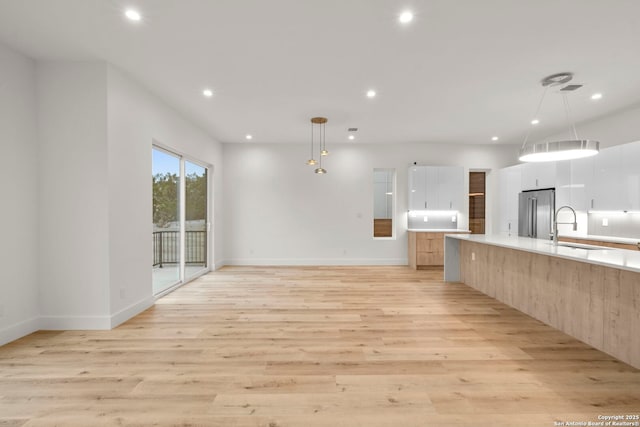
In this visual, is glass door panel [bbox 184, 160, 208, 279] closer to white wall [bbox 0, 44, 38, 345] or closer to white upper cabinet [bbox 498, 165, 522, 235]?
white wall [bbox 0, 44, 38, 345]

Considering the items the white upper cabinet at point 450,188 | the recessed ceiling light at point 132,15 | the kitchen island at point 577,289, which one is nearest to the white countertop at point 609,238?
the kitchen island at point 577,289

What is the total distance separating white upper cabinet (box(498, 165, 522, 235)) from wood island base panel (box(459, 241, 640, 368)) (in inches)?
113

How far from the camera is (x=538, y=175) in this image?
20.8 ft

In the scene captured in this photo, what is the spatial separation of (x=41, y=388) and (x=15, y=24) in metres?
3.17

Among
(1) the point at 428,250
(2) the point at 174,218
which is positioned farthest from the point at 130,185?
(1) the point at 428,250

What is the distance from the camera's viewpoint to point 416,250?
22.6ft

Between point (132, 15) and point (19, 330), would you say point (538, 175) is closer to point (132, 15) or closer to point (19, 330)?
point (132, 15)

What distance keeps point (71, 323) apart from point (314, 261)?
4.90 metres

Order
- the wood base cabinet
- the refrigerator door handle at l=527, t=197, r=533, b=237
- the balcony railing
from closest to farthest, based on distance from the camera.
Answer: the balcony railing < the refrigerator door handle at l=527, t=197, r=533, b=237 < the wood base cabinet

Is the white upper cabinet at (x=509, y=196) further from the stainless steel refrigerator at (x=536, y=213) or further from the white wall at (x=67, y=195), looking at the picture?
the white wall at (x=67, y=195)

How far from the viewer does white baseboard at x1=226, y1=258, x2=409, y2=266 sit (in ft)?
24.4

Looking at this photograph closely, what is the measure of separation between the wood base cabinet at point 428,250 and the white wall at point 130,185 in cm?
542

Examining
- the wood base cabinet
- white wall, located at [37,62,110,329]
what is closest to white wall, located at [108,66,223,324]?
white wall, located at [37,62,110,329]

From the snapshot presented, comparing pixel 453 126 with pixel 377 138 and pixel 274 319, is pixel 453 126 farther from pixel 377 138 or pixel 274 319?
pixel 274 319
